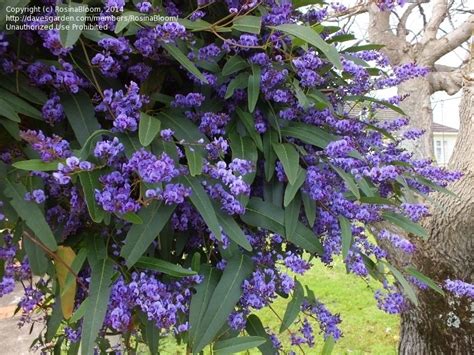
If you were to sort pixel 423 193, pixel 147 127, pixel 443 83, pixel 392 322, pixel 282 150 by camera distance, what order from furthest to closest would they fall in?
pixel 392 322
pixel 443 83
pixel 423 193
pixel 282 150
pixel 147 127

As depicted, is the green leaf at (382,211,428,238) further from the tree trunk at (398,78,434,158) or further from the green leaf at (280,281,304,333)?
the tree trunk at (398,78,434,158)

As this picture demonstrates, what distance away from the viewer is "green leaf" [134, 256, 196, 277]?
581 mm

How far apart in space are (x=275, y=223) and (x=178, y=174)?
174mm

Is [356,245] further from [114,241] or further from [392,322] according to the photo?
[392,322]

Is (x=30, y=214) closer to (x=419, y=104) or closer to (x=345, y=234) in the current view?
(x=345, y=234)

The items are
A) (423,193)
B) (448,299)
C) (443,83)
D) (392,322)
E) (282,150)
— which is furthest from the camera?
(392,322)

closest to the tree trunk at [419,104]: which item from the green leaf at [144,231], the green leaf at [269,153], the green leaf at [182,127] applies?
the green leaf at [269,153]

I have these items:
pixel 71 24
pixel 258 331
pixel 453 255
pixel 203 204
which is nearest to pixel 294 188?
pixel 203 204

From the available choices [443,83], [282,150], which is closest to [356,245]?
[282,150]

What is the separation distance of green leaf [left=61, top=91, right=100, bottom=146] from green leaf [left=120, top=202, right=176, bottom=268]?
0.13m

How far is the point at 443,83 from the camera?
8.71ft

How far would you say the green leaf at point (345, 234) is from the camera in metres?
0.64

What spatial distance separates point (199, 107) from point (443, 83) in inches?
92.8

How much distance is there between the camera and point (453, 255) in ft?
5.51
